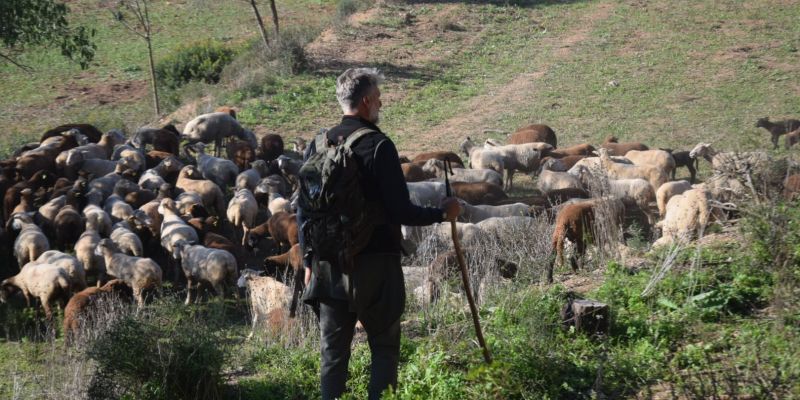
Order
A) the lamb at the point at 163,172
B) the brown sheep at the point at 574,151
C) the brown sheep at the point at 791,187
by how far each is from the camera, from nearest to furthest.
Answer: the brown sheep at the point at 791,187
the lamb at the point at 163,172
the brown sheep at the point at 574,151

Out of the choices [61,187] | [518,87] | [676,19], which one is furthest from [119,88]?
[676,19]

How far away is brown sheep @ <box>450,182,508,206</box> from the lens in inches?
577

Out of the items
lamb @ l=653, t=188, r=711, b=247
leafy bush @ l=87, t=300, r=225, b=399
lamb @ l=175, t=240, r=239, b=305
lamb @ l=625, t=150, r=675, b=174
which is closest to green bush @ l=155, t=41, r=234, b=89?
lamb @ l=625, t=150, r=675, b=174

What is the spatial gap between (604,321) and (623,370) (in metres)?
0.74

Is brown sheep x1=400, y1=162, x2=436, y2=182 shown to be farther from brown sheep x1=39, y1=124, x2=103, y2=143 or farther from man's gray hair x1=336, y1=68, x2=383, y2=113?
man's gray hair x1=336, y1=68, x2=383, y2=113

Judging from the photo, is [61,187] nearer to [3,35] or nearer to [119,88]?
[3,35]

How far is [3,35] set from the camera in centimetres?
1210

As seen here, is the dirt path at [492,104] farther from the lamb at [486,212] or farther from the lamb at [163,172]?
the lamb at [486,212]

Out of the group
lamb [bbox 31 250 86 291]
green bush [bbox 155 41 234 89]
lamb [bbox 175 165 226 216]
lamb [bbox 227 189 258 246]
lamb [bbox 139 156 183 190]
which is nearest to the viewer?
lamb [bbox 31 250 86 291]

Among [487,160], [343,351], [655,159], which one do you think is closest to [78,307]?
[343,351]

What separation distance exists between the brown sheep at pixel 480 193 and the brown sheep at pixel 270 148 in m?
5.10

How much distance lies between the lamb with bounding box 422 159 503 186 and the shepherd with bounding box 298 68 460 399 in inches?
439

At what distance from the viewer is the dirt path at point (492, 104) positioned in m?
20.4

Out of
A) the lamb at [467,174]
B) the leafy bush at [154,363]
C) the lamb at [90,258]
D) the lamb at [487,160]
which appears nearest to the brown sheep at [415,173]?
the lamb at [467,174]
